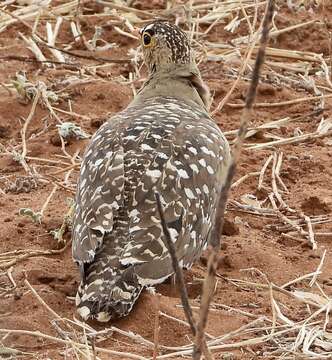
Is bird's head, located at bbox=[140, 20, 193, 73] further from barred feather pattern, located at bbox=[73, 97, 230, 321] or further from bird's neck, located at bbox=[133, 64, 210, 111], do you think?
barred feather pattern, located at bbox=[73, 97, 230, 321]

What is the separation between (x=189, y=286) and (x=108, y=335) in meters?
0.69

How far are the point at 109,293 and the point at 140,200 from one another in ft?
1.51

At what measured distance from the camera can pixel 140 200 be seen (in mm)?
4672

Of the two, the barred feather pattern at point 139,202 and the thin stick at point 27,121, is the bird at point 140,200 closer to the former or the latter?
the barred feather pattern at point 139,202

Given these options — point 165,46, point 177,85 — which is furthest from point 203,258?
point 165,46

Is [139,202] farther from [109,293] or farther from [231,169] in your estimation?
[231,169]

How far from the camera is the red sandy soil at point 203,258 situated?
4598mm

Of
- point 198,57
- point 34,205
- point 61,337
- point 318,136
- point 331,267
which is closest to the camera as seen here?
point 61,337

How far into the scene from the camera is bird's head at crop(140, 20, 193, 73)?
5.96 m

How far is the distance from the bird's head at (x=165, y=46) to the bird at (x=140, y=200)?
52 cm

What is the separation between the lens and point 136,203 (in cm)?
467

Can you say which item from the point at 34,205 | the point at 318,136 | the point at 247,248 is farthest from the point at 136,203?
the point at 318,136

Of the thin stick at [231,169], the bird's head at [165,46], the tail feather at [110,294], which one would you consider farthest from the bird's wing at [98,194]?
the thin stick at [231,169]

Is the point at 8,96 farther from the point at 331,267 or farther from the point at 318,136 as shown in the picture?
the point at 331,267
